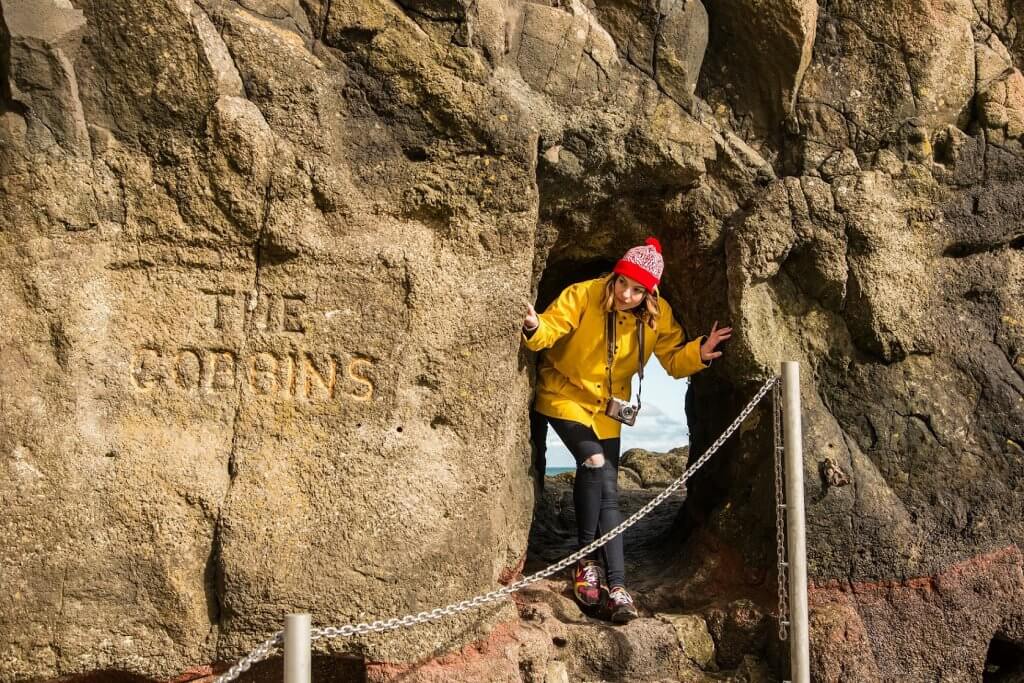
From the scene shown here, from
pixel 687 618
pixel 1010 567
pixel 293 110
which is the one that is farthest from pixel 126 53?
pixel 1010 567

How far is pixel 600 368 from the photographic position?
5.53 m

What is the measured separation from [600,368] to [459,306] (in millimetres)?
1169

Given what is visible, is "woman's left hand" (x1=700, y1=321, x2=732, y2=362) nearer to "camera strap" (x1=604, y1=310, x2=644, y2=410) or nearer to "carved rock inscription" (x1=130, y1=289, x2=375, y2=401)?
"camera strap" (x1=604, y1=310, x2=644, y2=410)

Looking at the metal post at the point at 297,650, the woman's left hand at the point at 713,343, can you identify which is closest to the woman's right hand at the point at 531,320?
the woman's left hand at the point at 713,343

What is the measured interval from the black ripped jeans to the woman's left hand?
0.67 metres

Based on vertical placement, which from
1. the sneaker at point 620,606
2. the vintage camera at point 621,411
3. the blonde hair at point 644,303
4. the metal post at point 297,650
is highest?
the blonde hair at point 644,303

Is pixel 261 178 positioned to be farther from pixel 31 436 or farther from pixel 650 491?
pixel 650 491

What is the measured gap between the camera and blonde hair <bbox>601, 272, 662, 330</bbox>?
5383 mm

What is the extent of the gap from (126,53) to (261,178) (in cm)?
69

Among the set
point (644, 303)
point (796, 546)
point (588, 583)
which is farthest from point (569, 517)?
point (796, 546)

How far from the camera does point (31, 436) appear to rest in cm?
407

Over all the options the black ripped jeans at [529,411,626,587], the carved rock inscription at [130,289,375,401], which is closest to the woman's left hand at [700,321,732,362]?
the black ripped jeans at [529,411,626,587]

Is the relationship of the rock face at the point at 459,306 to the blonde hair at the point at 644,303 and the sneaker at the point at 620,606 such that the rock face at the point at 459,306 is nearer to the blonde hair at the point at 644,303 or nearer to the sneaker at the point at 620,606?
the sneaker at the point at 620,606

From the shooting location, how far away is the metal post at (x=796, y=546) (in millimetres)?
4633
